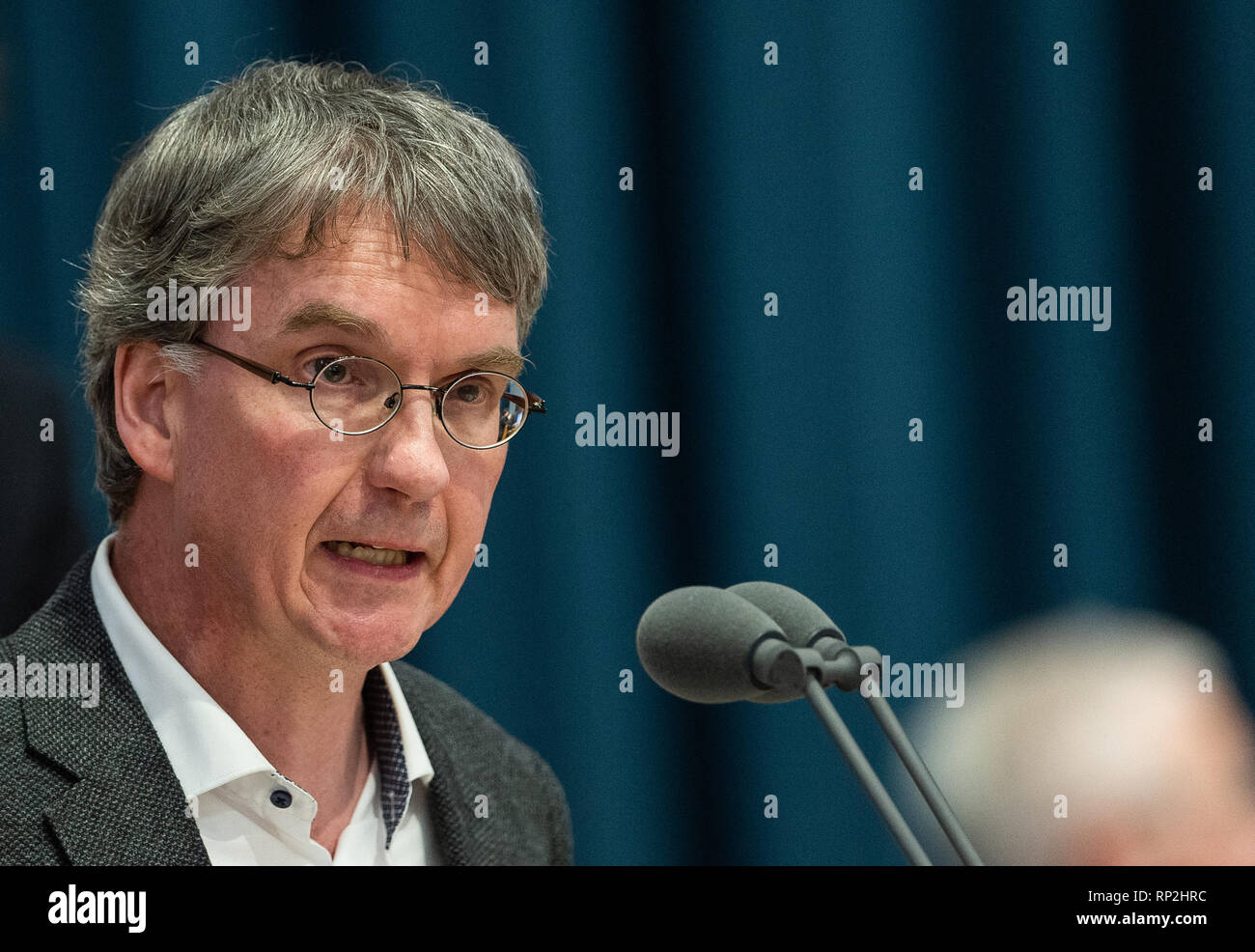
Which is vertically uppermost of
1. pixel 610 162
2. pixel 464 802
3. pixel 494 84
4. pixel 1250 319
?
pixel 494 84

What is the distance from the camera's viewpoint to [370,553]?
121 centimetres

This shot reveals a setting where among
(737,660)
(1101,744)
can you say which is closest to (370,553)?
(737,660)

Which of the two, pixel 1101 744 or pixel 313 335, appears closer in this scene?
pixel 313 335

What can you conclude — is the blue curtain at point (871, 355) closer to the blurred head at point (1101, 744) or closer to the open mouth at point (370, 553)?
the blurred head at point (1101, 744)

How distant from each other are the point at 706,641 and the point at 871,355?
2.64ft

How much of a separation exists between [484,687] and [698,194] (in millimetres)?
737

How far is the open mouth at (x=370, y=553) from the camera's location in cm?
120

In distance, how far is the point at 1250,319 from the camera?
167 centimetres

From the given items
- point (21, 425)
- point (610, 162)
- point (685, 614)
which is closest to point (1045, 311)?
point (610, 162)

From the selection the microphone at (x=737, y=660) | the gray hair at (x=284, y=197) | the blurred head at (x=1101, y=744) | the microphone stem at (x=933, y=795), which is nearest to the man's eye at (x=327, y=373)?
the gray hair at (x=284, y=197)

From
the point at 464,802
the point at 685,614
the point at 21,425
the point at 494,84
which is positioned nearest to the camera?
the point at 685,614

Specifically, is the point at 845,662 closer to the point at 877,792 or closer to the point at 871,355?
the point at 877,792
